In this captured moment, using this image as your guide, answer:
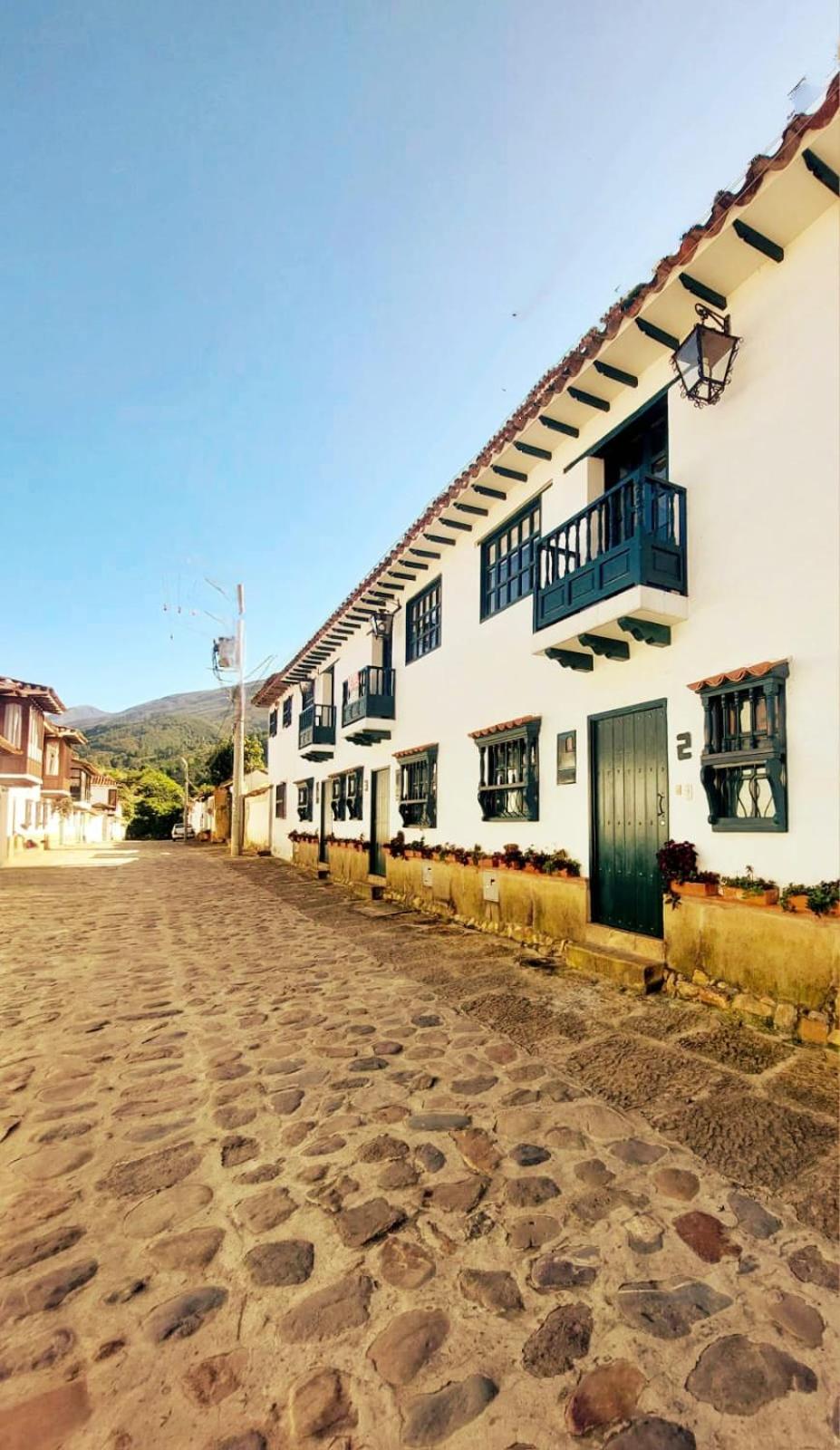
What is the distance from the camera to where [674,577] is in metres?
5.62

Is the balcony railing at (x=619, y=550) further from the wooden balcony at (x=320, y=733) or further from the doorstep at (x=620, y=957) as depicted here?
the wooden balcony at (x=320, y=733)

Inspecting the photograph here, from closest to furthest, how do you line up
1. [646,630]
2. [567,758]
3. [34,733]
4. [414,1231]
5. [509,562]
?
[414,1231]
[646,630]
[567,758]
[509,562]
[34,733]

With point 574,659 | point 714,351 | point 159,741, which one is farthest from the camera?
point 159,741

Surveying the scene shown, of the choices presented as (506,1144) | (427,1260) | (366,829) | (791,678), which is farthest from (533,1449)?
(366,829)

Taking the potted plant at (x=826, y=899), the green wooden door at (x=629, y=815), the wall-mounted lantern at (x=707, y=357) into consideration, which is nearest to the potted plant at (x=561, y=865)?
the green wooden door at (x=629, y=815)

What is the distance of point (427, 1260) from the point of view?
7.27ft

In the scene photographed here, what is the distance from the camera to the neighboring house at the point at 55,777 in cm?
2975

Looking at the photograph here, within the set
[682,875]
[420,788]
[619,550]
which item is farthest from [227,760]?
[682,875]

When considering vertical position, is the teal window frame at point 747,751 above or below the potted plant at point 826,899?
above

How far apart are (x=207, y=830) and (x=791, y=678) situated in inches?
1669

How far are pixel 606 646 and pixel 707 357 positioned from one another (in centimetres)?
254

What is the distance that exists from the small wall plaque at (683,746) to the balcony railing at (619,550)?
4.12 feet

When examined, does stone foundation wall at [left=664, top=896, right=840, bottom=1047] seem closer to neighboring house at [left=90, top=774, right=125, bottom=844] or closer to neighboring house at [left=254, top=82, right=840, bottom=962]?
neighboring house at [left=254, top=82, right=840, bottom=962]

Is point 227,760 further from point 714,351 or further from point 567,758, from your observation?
point 714,351
